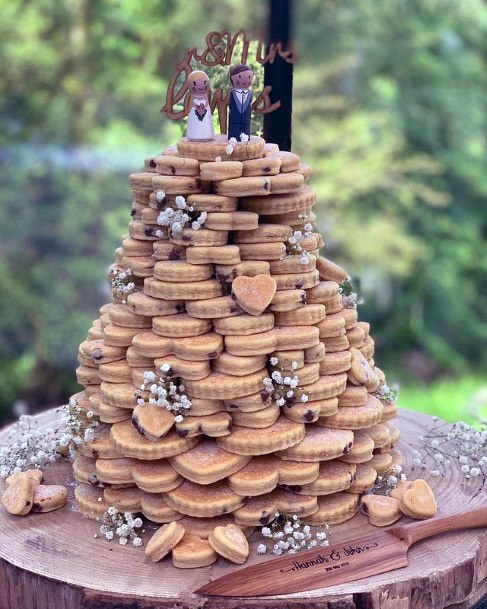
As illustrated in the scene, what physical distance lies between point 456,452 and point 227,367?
3.91 feet

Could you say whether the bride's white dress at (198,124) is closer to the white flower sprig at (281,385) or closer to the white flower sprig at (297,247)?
the white flower sprig at (297,247)

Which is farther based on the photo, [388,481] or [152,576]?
[388,481]

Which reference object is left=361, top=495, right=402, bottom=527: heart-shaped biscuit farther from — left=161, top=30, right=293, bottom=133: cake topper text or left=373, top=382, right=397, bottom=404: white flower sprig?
left=161, top=30, right=293, bottom=133: cake topper text

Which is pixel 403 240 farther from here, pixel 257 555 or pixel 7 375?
pixel 257 555

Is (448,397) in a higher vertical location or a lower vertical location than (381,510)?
lower

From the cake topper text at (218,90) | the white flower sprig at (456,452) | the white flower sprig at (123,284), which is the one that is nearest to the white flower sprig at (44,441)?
the white flower sprig at (123,284)

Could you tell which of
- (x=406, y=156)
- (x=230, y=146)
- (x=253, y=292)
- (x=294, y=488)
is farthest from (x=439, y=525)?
(x=406, y=156)

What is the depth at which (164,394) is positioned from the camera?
84.0 inches

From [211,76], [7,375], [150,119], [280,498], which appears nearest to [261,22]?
[150,119]

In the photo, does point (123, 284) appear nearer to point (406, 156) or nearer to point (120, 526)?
point (120, 526)

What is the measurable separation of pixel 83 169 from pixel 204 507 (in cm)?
572

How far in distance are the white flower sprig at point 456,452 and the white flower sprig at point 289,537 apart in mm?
650

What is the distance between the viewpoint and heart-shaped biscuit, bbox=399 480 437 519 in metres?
2.25

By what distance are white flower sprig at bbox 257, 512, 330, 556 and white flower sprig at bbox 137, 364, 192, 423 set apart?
459mm
